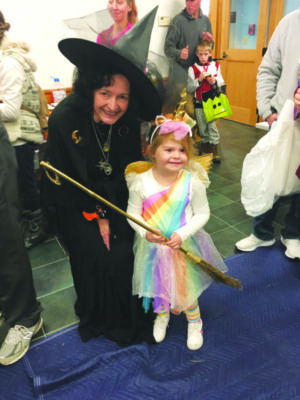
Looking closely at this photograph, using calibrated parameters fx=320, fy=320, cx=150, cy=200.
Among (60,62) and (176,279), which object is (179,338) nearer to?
(176,279)

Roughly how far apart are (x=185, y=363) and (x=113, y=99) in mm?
1254

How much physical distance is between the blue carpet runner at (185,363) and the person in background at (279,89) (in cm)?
51

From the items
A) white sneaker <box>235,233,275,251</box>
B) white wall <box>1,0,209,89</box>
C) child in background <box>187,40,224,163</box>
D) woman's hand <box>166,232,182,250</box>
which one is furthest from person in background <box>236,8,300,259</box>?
white wall <box>1,0,209,89</box>

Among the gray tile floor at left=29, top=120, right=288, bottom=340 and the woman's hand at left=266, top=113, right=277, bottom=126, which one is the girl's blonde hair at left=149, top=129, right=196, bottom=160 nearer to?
the woman's hand at left=266, top=113, right=277, bottom=126

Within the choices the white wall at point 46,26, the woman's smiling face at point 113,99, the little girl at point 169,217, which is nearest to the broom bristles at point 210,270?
the little girl at point 169,217

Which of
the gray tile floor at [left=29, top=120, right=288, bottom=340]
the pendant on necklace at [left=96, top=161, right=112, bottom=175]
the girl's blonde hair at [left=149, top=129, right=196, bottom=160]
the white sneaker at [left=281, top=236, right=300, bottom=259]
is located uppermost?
the girl's blonde hair at [left=149, top=129, right=196, bottom=160]

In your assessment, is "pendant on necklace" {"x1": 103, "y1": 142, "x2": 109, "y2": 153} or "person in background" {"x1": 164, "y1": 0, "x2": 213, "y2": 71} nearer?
"pendant on necklace" {"x1": 103, "y1": 142, "x2": 109, "y2": 153}

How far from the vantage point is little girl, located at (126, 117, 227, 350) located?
1.39 metres

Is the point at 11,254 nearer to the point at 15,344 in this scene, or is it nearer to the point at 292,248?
the point at 15,344

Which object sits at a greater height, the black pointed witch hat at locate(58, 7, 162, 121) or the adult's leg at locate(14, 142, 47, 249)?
the black pointed witch hat at locate(58, 7, 162, 121)

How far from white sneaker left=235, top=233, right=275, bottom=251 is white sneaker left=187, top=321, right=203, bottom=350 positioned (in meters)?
0.84

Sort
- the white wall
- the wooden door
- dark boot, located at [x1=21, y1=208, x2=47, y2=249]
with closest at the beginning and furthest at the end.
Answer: dark boot, located at [x1=21, y1=208, x2=47, y2=249], the white wall, the wooden door

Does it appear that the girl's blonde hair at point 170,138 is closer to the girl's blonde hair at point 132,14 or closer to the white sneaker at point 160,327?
the white sneaker at point 160,327

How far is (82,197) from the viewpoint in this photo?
1.58 m
